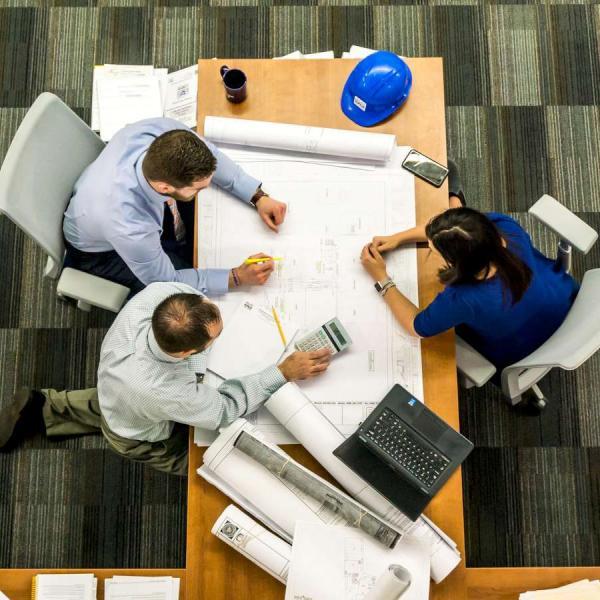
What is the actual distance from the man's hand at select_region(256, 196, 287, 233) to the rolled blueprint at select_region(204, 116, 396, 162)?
0.17 m

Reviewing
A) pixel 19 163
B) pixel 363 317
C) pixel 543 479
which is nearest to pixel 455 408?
pixel 363 317

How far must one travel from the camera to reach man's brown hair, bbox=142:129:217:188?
148 centimetres

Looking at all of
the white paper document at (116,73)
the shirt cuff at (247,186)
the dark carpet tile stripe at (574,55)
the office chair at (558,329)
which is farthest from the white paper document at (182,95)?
the dark carpet tile stripe at (574,55)

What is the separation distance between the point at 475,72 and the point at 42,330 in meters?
2.04

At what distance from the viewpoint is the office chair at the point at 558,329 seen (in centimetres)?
147

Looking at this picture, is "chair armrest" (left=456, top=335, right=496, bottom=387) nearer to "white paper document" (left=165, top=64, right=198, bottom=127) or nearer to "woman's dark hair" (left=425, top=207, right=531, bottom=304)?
"woman's dark hair" (left=425, top=207, right=531, bottom=304)

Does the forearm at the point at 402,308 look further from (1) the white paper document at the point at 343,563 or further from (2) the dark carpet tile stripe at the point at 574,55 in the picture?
(2) the dark carpet tile stripe at the point at 574,55

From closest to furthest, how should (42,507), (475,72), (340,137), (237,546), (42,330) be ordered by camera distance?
(237,546), (340,137), (42,507), (42,330), (475,72)

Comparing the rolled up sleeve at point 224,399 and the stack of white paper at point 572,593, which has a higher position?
the rolled up sleeve at point 224,399

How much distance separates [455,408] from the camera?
4.92 ft

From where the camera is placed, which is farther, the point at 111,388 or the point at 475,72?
→ the point at 475,72

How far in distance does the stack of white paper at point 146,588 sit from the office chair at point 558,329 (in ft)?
2.93

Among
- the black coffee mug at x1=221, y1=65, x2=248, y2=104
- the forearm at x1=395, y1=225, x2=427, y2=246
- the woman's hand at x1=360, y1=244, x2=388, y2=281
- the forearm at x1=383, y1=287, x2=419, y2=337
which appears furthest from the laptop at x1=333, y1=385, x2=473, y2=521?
the black coffee mug at x1=221, y1=65, x2=248, y2=104

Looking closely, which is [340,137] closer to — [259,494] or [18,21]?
[259,494]
